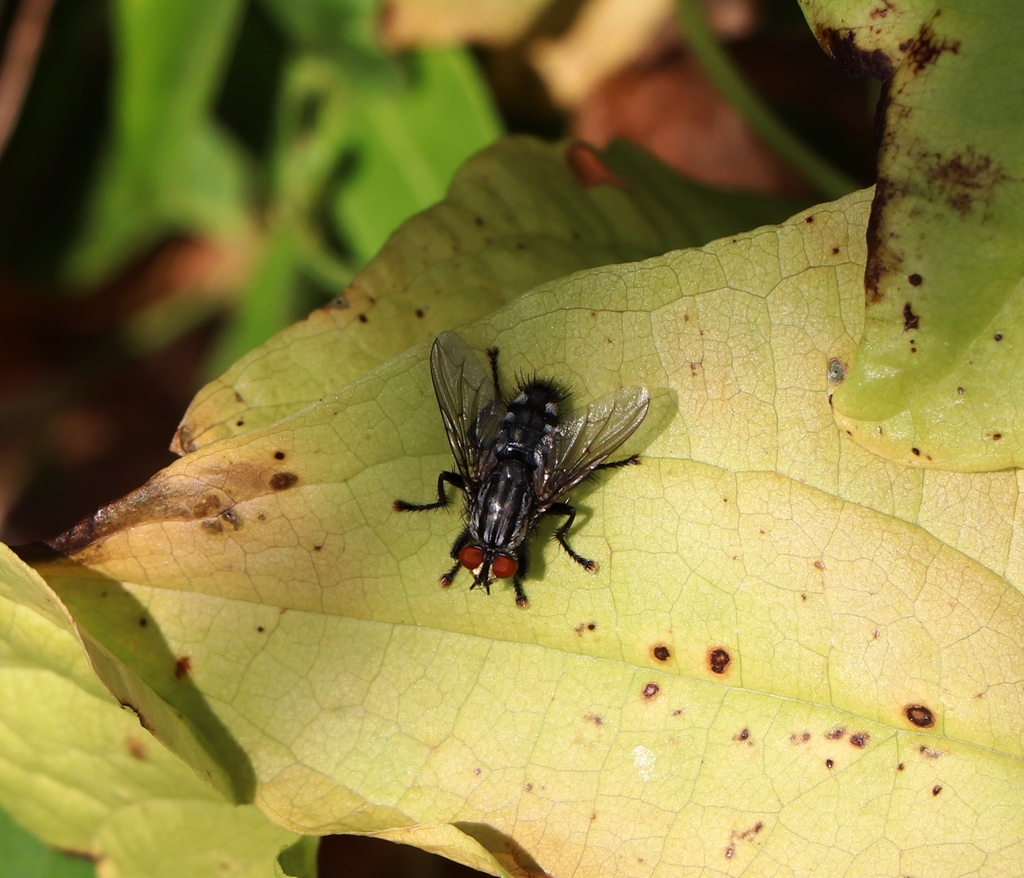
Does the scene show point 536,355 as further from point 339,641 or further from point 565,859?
point 565,859

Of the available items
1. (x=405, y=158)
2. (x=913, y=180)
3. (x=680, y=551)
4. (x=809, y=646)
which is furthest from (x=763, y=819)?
(x=405, y=158)

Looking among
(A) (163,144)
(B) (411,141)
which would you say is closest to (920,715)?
(B) (411,141)

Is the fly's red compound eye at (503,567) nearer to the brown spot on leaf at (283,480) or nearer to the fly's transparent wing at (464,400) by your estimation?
the fly's transparent wing at (464,400)

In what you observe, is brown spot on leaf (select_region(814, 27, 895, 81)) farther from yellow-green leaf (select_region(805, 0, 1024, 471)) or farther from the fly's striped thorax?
the fly's striped thorax

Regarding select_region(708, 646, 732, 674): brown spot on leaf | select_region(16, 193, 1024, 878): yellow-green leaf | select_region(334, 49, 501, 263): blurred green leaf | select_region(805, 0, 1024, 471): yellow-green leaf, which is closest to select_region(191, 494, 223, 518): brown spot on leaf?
select_region(16, 193, 1024, 878): yellow-green leaf

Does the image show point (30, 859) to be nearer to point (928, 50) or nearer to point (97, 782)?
point (97, 782)

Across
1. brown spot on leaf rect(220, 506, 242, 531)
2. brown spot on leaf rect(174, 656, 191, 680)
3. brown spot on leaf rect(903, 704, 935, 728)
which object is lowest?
brown spot on leaf rect(174, 656, 191, 680)
